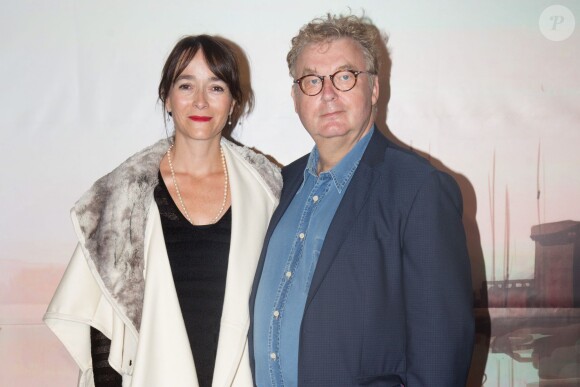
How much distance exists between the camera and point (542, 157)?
2736mm

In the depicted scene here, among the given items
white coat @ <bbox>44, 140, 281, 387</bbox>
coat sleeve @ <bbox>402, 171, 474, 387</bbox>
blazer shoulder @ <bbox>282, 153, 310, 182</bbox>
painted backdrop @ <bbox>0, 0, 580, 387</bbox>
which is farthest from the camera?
painted backdrop @ <bbox>0, 0, 580, 387</bbox>

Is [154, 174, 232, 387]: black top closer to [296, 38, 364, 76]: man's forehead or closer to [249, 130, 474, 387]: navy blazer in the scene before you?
[249, 130, 474, 387]: navy blazer

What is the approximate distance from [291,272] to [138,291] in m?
0.48

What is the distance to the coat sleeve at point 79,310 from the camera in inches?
76.5

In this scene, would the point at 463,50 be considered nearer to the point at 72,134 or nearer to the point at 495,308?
the point at 495,308

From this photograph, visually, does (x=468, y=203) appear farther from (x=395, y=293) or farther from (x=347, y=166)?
(x=395, y=293)

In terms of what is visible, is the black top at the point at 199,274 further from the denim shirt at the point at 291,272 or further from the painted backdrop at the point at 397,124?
the painted backdrop at the point at 397,124

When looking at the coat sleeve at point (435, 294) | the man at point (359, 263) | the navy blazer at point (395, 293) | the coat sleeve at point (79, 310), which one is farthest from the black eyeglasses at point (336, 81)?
the coat sleeve at point (79, 310)

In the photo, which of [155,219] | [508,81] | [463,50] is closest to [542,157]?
[508,81]

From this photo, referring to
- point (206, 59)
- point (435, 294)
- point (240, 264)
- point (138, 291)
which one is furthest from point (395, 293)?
point (206, 59)

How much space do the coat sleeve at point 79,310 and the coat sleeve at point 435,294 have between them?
0.92 meters

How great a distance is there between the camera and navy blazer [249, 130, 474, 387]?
1.43 m

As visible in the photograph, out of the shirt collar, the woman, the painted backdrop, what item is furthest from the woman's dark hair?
the painted backdrop

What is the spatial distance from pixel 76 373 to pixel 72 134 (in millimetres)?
962
